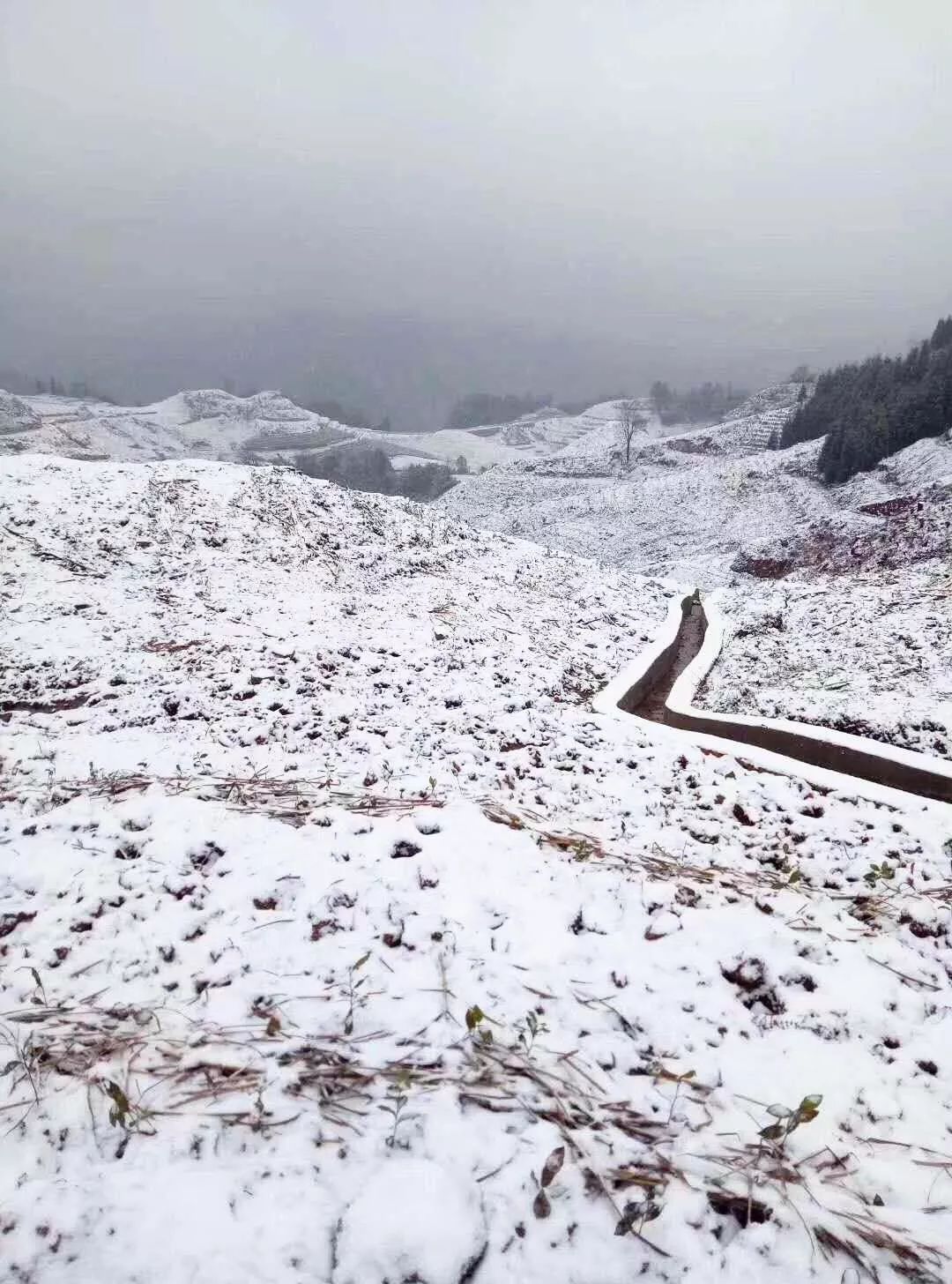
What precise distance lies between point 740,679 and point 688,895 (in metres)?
12.5

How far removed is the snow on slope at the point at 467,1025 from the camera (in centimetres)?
238

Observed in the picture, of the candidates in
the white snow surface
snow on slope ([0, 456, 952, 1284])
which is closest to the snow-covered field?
snow on slope ([0, 456, 952, 1284])

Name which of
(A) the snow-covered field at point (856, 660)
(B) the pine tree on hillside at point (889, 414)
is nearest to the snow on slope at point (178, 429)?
(B) the pine tree on hillside at point (889, 414)

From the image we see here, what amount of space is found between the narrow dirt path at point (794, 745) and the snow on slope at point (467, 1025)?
2758 millimetres

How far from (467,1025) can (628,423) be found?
10298cm

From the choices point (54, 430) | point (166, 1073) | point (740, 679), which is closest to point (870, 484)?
point (740, 679)

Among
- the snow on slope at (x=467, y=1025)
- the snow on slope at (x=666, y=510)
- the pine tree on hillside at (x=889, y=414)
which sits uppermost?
the pine tree on hillside at (x=889, y=414)

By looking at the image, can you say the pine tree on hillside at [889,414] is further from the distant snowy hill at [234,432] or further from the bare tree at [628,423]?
the distant snowy hill at [234,432]

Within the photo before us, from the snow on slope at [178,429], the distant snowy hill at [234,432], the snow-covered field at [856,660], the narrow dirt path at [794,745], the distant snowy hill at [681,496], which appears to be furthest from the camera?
the distant snowy hill at [234,432]

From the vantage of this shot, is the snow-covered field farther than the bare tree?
No

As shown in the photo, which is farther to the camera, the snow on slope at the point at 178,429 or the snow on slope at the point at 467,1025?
the snow on slope at the point at 178,429

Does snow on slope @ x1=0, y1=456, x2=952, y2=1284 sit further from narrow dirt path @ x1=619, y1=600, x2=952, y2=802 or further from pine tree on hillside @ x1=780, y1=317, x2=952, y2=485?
pine tree on hillside @ x1=780, y1=317, x2=952, y2=485

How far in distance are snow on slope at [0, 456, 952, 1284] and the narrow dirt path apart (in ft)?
9.05

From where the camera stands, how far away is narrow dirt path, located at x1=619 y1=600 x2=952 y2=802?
8973 mm
